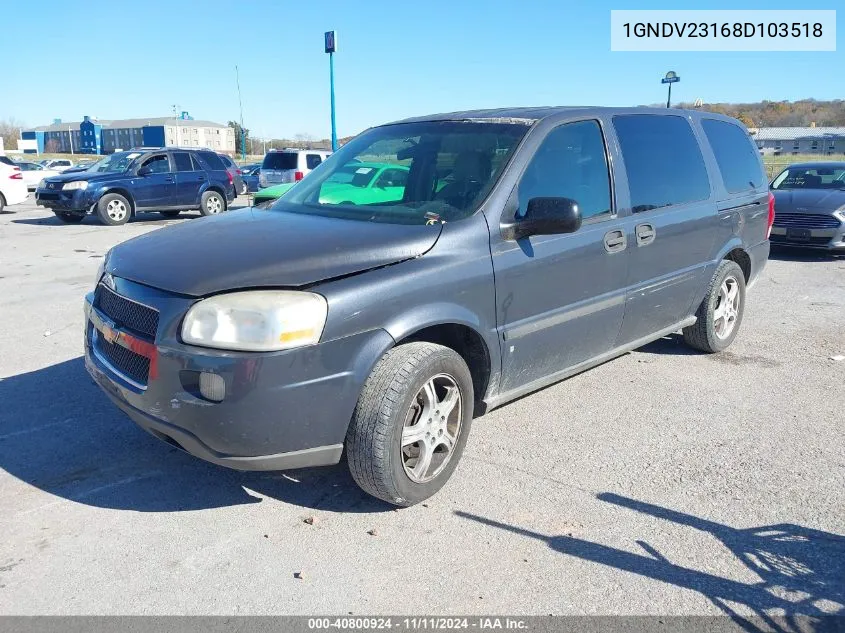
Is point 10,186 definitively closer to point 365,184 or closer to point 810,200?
point 365,184

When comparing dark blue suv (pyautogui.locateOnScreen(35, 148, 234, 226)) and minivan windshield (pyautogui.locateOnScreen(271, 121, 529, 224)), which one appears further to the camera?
dark blue suv (pyautogui.locateOnScreen(35, 148, 234, 226))

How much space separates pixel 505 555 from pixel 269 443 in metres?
1.10

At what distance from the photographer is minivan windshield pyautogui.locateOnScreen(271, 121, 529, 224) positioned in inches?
150

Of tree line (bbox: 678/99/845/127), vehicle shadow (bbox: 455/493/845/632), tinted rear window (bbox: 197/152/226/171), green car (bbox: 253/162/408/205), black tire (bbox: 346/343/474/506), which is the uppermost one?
tree line (bbox: 678/99/845/127)

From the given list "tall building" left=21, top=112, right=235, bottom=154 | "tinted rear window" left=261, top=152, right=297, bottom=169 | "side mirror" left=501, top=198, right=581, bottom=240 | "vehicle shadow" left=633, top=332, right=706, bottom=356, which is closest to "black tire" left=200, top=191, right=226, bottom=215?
"tinted rear window" left=261, top=152, right=297, bottom=169

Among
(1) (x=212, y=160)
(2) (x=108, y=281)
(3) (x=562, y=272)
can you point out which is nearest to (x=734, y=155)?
(3) (x=562, y=272)

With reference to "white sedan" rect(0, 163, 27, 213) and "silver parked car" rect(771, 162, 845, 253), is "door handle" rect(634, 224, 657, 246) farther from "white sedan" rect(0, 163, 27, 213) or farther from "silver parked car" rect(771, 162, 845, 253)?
"white sedan" rect(0, 163, 27, 213)

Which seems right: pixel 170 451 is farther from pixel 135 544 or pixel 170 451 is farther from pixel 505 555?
pixel 505 555

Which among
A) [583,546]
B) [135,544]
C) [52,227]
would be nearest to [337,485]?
[135,544]

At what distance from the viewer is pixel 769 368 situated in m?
5.60

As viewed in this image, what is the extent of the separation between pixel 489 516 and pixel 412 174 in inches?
78.4

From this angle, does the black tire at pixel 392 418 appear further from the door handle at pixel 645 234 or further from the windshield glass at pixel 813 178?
the windshield glass at pixel 813 178

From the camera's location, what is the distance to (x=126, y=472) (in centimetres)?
371

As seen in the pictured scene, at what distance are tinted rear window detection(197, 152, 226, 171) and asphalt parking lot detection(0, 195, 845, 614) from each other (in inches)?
518
